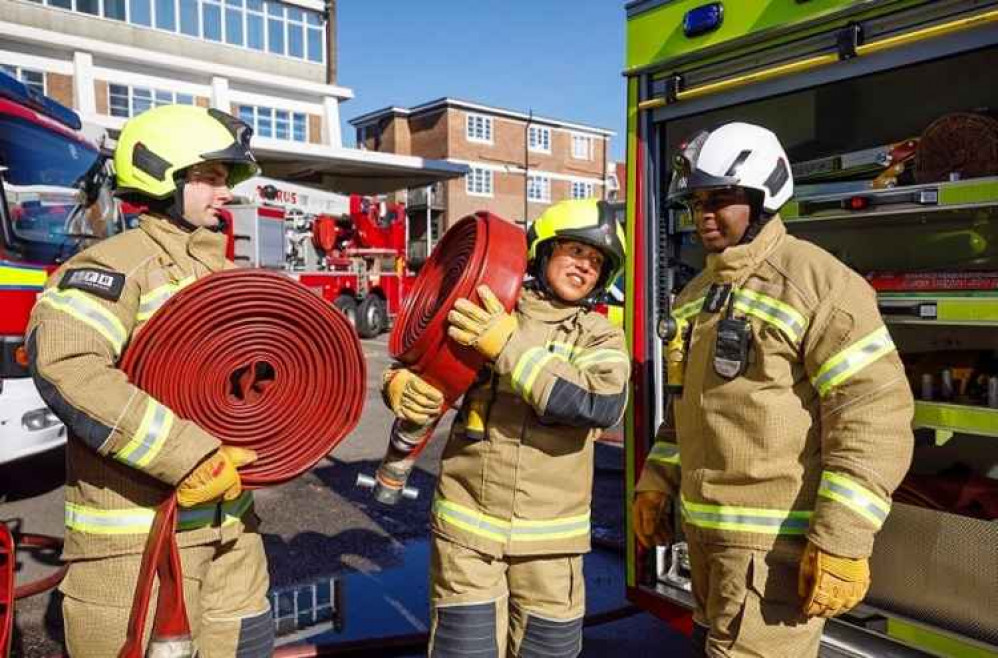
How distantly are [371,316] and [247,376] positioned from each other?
553 inches

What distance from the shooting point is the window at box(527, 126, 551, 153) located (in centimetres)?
4550

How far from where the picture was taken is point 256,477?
2.36 m

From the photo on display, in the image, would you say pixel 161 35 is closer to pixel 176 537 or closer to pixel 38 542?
pixel 38 542

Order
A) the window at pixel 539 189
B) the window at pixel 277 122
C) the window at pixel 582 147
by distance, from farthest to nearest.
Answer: the window at pixel 582 147 < the window at pixel 539 189 < the window at pixel 277 122

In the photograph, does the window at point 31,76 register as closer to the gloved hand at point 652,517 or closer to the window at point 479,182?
the window at point 479,182

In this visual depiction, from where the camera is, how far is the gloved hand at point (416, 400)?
241cm

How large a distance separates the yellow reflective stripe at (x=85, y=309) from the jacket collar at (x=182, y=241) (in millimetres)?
264

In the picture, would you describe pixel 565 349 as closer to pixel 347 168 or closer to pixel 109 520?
pixel 109 520

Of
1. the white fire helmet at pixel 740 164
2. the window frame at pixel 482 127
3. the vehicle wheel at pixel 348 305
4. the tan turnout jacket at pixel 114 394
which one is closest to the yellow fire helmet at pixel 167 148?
the tan turnout jacket at pixel 114 394

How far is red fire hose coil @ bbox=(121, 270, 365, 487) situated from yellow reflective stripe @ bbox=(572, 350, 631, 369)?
0.64 meters

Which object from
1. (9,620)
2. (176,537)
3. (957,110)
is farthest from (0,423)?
(957,110)

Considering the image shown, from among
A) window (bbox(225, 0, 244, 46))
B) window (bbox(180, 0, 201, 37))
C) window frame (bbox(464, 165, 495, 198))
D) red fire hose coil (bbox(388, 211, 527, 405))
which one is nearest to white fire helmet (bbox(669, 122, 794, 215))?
red fire hose coil (bbox(388, 211, 527, 405))

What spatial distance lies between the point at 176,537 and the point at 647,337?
174cm

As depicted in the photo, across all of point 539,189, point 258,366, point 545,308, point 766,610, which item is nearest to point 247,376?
point 258,366
